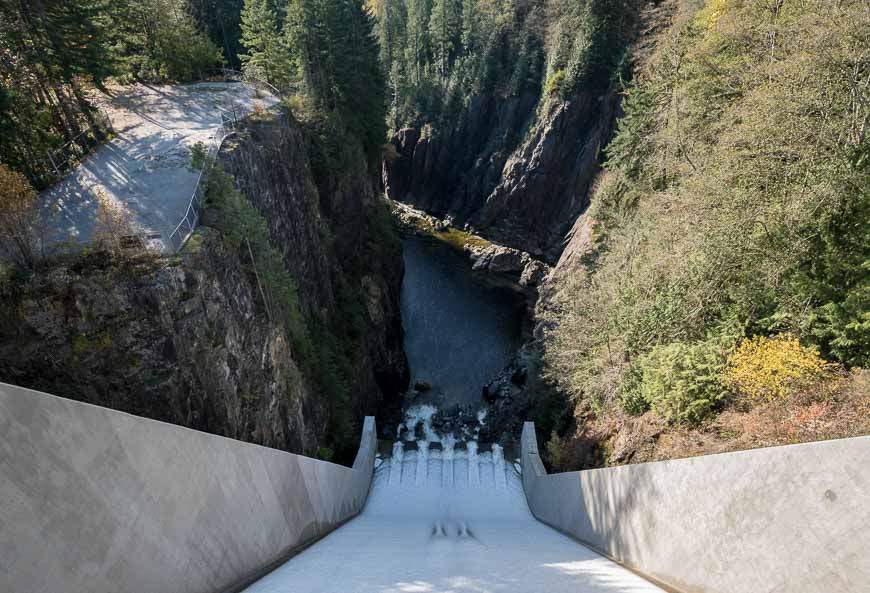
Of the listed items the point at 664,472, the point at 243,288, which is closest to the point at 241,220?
the point at 243,288

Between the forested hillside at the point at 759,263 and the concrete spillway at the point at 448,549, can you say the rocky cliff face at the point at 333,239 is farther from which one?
the forested hillside at the point at 759,263

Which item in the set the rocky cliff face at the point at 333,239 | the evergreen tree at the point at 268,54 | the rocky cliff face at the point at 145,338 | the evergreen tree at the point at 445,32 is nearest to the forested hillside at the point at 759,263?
the rocky cliff face at the point at 145,338

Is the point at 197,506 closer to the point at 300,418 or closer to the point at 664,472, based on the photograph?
the point at 664,472

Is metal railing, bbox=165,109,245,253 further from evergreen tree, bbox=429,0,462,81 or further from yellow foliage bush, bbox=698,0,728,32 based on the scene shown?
evergreen tree, bbox=429,0,462,81

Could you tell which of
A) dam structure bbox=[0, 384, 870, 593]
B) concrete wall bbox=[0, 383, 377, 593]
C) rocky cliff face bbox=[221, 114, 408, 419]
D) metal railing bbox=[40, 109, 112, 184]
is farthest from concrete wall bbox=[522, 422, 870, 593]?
metal railing bbox=[40, 109, 112, 184]

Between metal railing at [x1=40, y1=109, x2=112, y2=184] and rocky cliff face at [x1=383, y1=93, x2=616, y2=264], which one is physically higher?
rocky cliff face at [x1=383, y1=93, x2=616, y2=264]
